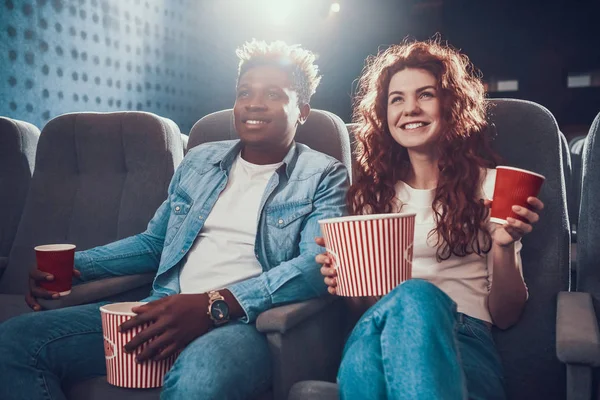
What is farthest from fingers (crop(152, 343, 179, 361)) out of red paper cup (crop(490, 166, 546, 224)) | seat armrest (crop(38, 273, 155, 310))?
red paper cup (crop(490, 166, 546, 224))

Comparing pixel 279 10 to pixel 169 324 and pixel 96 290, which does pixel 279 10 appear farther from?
pixel 169 324

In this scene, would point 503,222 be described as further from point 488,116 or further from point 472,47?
point 472,47

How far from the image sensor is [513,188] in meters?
1.05

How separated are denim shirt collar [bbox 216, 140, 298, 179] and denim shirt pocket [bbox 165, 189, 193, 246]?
5.9 inches

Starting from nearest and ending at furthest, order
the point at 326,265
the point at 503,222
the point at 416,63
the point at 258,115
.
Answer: the point at 503,222 → the point at 326,265 → the point at 416,63 → the point at 258,115

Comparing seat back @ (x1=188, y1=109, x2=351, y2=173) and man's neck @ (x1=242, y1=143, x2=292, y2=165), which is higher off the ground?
seat back @ (x1=188, y1=109, x2=351, y2=173)

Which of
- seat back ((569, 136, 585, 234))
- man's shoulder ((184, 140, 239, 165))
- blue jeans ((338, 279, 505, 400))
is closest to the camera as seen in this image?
blue jeans ((338, 279, 505, 400))

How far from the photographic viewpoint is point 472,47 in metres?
7.79

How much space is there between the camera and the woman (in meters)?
1.04

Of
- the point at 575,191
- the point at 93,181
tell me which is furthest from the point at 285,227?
the point at 575,191

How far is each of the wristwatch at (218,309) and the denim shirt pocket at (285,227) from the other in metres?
0.28

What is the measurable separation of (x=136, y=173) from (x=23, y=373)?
3.27 ft

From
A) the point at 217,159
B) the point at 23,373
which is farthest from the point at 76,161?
the point at 23,373

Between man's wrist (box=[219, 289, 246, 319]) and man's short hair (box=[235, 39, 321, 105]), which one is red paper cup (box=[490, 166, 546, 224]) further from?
man's short hair (box=[235, 39, 321, 105])
